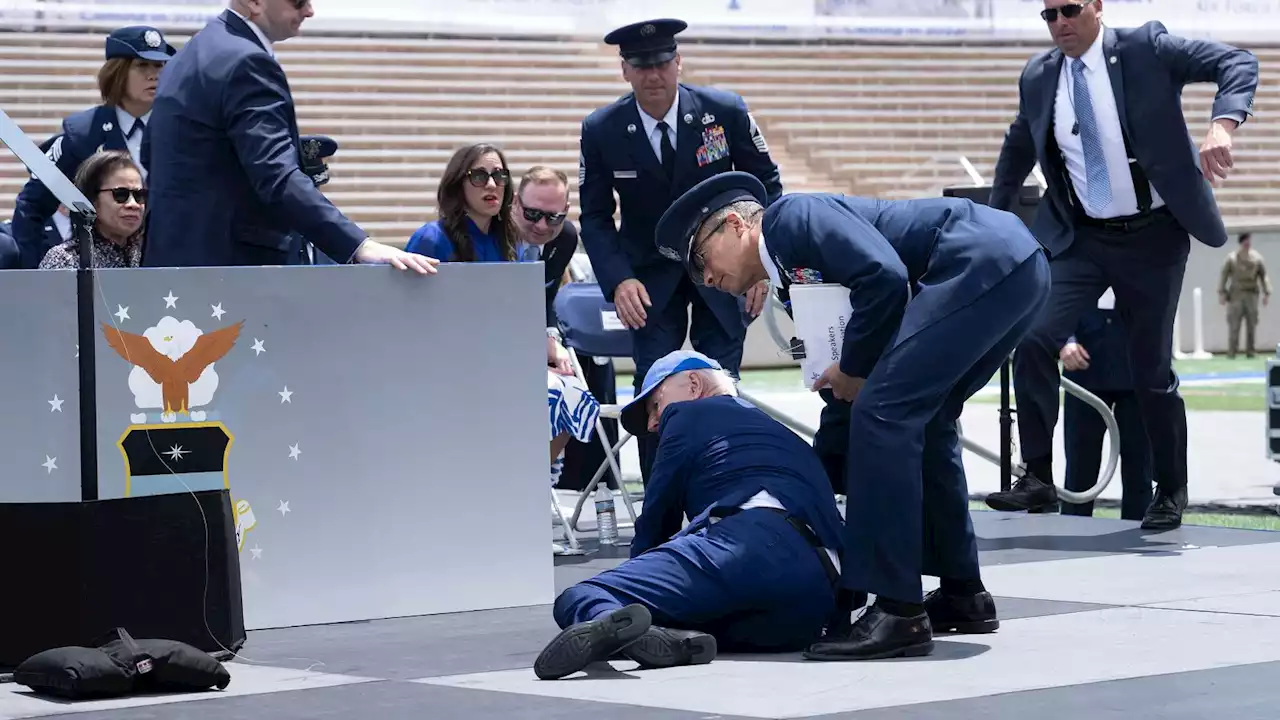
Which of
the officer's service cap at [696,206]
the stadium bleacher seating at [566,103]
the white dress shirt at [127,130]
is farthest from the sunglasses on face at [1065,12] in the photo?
the stadium bleacher seating at [566,103]

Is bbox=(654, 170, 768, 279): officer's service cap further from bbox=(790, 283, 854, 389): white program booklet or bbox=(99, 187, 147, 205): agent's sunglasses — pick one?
bbox=(99, 187, 147, 205): agent's sunglasses

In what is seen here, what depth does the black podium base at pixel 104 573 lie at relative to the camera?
182 inches

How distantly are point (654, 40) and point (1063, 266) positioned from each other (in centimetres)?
175

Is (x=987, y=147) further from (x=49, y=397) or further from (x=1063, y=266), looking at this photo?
(x=49, y=397)

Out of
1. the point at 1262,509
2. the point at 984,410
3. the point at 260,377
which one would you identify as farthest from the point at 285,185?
the point at 984,410

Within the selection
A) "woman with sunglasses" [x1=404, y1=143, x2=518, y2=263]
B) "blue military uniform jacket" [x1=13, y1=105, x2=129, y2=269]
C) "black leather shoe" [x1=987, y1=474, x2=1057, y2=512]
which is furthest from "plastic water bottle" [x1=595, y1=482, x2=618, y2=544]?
"blue military uniform jacket" [x1=13, y1=105, x2=129, y2=269]

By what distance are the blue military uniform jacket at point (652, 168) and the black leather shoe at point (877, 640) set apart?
2.58 meters

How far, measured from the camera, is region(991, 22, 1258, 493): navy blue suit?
7.13 metres

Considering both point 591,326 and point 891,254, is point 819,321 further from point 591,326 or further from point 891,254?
point 591,326

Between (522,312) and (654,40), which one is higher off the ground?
(654,40)

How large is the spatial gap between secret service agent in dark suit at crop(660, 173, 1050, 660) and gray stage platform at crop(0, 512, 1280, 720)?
23 centimetres

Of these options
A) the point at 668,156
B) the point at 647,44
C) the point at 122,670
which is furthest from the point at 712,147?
the point at 122,670

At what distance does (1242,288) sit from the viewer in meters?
26.7

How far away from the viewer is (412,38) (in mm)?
26062
